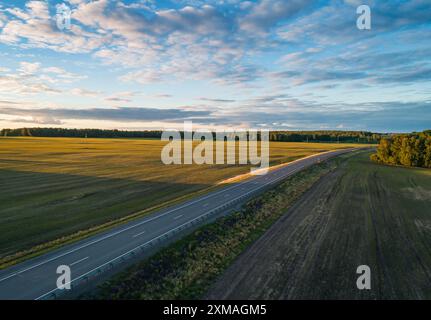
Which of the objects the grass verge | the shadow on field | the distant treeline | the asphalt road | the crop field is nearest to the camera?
the grass verge

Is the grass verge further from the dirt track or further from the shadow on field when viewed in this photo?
the shadow on field

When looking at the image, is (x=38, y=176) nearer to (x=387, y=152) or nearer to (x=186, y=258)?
(x=186, y=258)

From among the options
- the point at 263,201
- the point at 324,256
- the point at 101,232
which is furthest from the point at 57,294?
the point at 263,201

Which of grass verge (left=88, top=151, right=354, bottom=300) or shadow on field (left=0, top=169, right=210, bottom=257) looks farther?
shadow on field (left=0, top=169, right=210, bottom=257)

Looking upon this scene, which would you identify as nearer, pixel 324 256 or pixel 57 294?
pixel 57 294

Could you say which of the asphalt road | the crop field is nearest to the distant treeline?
the crop field

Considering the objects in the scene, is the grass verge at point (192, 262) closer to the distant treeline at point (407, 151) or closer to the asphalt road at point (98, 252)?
the asphalt road at point (98, 252)
